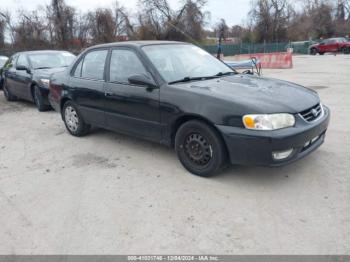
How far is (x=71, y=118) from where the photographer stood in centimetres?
609

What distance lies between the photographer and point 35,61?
29.4 feet

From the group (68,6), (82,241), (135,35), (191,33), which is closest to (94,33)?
(68,6)

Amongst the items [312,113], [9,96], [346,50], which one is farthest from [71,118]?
[346,50]

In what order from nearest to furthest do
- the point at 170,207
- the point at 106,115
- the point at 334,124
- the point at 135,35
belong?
the point at 170,207
the point at 106,115
the point at 334,124
the point at 135,35

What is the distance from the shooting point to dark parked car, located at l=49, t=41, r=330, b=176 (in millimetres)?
3547

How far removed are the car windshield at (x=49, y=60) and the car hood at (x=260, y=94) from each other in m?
5.98

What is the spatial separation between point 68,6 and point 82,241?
36.5m

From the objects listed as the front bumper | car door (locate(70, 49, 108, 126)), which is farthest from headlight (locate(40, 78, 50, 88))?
the front bumper

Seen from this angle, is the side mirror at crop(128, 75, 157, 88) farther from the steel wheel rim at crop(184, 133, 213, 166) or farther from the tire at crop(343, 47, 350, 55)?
the tire at crop(343, 47, 350, 55)

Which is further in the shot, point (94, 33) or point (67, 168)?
point (94, 33)

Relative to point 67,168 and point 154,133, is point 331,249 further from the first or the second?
→ point 67,168

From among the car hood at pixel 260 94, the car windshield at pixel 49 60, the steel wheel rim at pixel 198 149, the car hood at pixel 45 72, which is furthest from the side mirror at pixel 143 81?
the car windshield at pixel 49 60

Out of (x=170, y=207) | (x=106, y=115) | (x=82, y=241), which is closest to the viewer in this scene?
(x=82, y=241)

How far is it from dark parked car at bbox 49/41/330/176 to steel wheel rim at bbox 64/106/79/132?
0.91 ft
